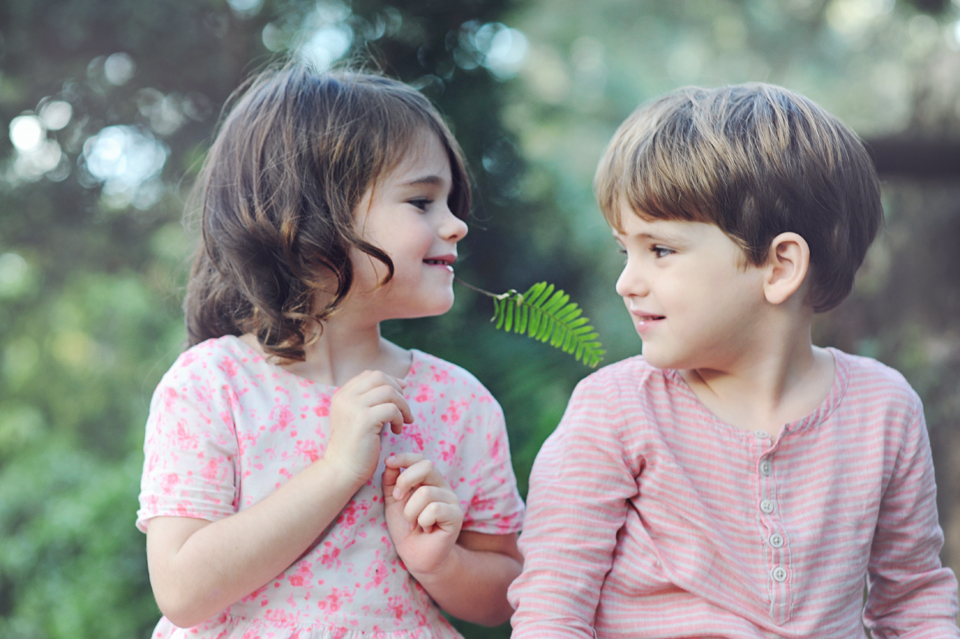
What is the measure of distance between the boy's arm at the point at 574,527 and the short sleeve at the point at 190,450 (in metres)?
0.52

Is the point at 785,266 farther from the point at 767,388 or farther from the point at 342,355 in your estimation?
the point at 342,355

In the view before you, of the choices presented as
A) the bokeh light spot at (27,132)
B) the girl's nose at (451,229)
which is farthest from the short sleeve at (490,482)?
the bokeh light spot at (27,132)

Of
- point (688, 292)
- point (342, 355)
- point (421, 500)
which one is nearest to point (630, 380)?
point (688, 292)

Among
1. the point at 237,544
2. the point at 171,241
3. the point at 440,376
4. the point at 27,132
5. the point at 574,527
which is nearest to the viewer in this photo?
the point at 237,544

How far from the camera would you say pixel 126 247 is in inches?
121

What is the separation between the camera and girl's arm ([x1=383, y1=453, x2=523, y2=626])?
1285 mm

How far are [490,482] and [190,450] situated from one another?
55 cm

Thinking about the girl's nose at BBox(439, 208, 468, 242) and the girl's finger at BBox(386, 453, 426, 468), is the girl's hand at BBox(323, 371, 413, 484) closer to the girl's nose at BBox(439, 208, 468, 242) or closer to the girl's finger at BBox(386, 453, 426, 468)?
the girl's finger at BBox(386, 453, 426, 468)

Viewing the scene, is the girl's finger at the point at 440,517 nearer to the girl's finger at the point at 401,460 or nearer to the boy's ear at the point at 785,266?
the girl's finger at the point at 401,460

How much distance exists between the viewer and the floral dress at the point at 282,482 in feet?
4.23

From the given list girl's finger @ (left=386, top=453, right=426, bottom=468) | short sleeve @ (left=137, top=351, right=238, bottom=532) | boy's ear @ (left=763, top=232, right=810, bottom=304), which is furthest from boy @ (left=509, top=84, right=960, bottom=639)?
short sleeve @ (left=137, top=351, right=238, bottom=532)

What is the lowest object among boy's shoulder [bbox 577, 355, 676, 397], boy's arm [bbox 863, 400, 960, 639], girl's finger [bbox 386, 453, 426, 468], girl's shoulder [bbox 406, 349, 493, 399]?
boy's arm [bbox 863, 400, 960, 639]

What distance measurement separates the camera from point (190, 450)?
129cm

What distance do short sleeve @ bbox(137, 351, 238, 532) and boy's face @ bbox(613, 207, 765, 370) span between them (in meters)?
0.74
